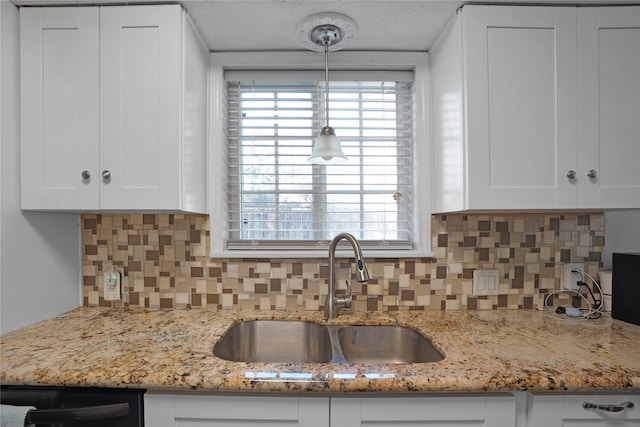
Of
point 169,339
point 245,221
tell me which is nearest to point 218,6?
point 245,221

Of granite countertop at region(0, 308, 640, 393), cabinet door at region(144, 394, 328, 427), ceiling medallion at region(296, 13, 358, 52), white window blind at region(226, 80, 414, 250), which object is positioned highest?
ceiling medallion at region(296, 13, 358, 52)

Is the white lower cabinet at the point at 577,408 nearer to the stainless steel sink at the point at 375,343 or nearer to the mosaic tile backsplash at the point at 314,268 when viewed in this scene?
the stainless steel sink at the point at 375,343

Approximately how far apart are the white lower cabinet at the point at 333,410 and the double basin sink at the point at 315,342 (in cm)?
34

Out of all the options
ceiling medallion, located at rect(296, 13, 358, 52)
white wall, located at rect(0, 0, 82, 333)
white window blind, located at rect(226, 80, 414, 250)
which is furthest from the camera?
white window blind, located at rect(226, 80, 414, 250)

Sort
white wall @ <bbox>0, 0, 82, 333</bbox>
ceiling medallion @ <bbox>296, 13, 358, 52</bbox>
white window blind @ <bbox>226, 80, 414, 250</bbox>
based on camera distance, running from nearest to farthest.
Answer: white wall @ <bbox>0, 0, 82, 333</bbox> → ceiling medallion @ <bbox>296, 13, 358, 52</bbox> → white window blind @ <bbox>226, 80, 414, 250</bbox>

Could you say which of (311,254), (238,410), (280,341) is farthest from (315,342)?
(238,410)

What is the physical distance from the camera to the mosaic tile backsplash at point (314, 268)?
1.56m

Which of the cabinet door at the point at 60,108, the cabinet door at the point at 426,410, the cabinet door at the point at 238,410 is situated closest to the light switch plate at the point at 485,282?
the cabinet door at the point at 426,410

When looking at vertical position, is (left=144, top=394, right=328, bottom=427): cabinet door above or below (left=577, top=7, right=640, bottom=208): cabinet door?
below

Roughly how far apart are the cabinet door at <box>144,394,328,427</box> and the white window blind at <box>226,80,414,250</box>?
83 cm

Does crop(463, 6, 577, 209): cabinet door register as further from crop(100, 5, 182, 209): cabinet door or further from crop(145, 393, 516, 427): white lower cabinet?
crop(100, 5, 182, 209): cabinet door

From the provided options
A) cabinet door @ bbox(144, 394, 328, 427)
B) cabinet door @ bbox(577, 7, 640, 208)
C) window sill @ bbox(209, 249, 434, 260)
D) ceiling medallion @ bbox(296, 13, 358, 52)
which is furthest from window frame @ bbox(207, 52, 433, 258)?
cabinet door @ bbox(144, 394, 328, 427)

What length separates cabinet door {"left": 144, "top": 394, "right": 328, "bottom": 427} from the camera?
0.95 metres

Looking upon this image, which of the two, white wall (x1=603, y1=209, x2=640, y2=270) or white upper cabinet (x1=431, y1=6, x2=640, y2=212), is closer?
white upper cabinet (x1=431, y1=6, x2=640, y2=212)
